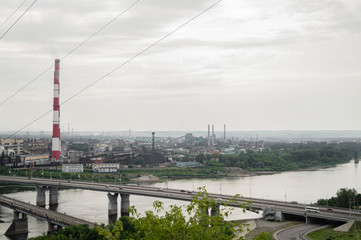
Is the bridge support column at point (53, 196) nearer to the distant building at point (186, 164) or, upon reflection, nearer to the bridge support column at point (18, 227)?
the bridge support column at point (18, 227)

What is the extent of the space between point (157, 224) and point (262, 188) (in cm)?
1853

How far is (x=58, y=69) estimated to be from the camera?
27.6m

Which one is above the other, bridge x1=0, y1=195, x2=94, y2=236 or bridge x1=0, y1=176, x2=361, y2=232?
bridge x1=0, y1=176, x2=361, y2=232

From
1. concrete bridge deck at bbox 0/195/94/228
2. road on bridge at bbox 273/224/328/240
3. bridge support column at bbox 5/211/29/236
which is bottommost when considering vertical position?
bridge support column at bbox 5/211/29/236

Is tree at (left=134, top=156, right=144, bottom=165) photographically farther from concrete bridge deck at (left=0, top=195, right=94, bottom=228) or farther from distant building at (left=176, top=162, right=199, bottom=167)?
concrete bridge deck at (left=0, top=195, right=94, bottom=228)

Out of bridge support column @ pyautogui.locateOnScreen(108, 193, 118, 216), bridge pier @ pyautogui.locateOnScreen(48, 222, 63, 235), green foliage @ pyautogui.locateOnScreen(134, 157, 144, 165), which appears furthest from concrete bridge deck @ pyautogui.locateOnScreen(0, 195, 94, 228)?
green foliage @ pyautogui.locateOnScreen(134, 157, 144, 165)

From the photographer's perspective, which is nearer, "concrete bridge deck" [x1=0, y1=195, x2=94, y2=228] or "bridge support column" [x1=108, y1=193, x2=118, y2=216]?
"concrete bridge deck" [x1=0, y1=195, x2=94, y2=228]

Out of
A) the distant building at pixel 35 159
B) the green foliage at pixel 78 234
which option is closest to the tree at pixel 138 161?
the distant building at pixel 35 159

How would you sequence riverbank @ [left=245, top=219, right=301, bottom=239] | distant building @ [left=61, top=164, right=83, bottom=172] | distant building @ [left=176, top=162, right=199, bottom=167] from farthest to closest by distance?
distant building @ [left=176, top=162, right=199, bottom=167], distant building @ [left=61, top=164, right=83, bottom=172], riverbank @ [left=245, top=219, right=301, bottom=239]

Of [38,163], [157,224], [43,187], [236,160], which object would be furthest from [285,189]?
[38,163]

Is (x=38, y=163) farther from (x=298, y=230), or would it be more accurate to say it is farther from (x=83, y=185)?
(x=298, y=230)

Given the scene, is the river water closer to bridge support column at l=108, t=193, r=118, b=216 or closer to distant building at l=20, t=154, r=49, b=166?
bridge support column at l=108, t=193, r=118, b=216

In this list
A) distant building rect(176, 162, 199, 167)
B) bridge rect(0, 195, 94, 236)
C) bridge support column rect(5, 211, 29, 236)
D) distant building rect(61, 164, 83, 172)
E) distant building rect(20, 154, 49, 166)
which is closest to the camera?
bridge rect(0, 195, 94, 236)

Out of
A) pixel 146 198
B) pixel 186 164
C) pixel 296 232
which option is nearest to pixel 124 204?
pixel 146 198
